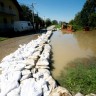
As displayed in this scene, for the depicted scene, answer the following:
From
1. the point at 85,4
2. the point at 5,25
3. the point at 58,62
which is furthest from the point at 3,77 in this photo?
the point at 85,4

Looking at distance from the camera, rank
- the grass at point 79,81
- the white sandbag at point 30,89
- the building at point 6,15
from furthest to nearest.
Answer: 1. the building at point 6,15
2. the grass at point 79,81
3. the white sandbag at point 30,89

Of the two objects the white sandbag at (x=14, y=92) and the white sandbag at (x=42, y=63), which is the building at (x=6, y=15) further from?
the white sandbag at (x=14, y=92)

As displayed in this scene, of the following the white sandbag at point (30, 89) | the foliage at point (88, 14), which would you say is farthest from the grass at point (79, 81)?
the foliage at point (88, 14)

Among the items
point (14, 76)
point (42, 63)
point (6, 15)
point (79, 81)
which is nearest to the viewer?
point (14, 76)

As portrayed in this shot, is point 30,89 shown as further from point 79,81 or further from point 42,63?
point 42,63

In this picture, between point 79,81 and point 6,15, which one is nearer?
point 79,81

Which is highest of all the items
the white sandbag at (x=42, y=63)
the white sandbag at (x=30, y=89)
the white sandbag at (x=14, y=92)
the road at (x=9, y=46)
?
the white sandbag at (x=42, y=63)

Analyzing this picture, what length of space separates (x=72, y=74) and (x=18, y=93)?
206 centimetres

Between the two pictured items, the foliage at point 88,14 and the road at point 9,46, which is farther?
the foliage at point 88,14

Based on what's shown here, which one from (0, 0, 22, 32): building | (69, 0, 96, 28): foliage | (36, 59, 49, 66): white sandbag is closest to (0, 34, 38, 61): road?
(36, 59, 49, 66): white sandbag

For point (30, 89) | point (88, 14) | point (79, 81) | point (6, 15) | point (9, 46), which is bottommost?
point (9, 46)

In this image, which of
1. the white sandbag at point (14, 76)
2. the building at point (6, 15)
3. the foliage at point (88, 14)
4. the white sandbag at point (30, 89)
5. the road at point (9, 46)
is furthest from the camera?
the foliage at point (88, 14)

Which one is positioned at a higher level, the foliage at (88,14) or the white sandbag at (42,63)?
the foliage at (88,14)

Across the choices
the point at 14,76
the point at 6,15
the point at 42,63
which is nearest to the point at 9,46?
the point at 42,63
